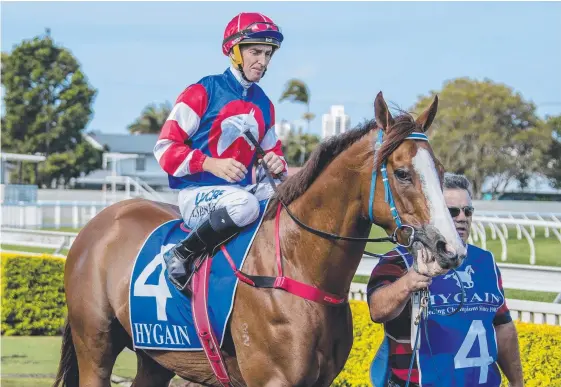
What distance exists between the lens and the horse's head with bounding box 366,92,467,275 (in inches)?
106

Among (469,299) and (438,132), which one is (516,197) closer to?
(438,132)

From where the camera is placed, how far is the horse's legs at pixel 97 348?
13.4 ft

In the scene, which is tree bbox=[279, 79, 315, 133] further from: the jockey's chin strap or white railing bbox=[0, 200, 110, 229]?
the jockey's chin strap

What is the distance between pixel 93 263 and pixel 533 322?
3.08 m

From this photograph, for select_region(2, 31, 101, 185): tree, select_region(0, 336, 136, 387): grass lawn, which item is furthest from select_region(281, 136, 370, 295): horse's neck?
select_region(2, 31, 101, 185): tree

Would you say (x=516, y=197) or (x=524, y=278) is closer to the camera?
(x=524, y=278)

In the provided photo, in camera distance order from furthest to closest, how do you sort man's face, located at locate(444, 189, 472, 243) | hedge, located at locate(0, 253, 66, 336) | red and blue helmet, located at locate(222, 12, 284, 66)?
1. hedge, located at locate(0, 253, 66, 336)
2. red and blue helmet, located at locate(222, 12, 284, 66)
3. man's face, located at locate(444, 189, 472, 243)

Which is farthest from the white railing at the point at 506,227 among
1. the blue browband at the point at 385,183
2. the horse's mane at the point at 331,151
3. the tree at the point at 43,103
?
the tree at the point at 43,103

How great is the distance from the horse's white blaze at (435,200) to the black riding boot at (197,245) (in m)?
0.91

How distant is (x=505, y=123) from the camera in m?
33.7

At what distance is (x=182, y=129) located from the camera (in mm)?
3566

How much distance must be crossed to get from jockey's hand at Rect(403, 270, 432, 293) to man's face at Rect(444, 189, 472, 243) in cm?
56

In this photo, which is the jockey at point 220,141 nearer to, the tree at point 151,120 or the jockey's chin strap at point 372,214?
the jockey's chin strap at point 372,214

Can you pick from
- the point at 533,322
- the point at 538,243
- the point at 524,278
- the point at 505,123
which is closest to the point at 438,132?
the point at 505,123
